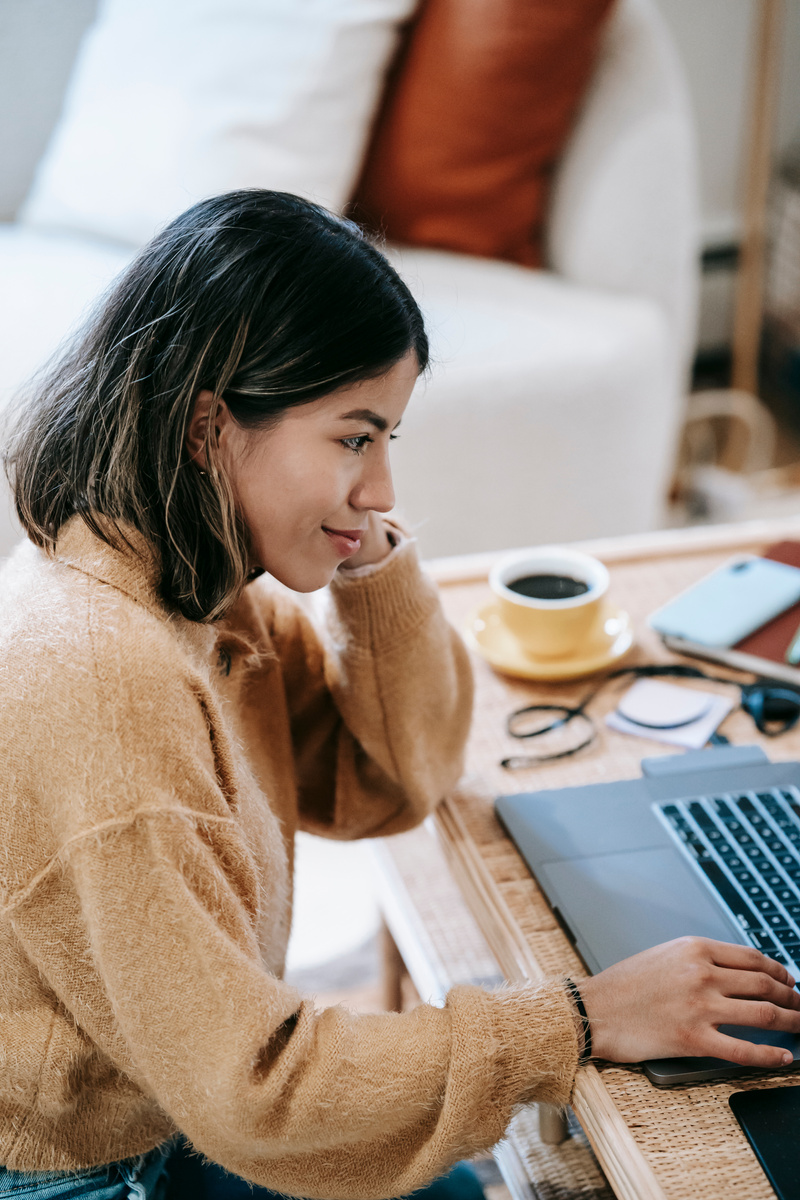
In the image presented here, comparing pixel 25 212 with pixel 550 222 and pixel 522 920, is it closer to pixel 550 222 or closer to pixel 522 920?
pixel 550 222

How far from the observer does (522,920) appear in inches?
28.2

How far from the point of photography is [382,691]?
0.89m

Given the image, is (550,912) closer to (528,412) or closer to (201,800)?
(201,800)

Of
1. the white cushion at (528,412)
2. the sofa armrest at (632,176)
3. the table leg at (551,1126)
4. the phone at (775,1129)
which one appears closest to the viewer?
the phone at (775,1129)

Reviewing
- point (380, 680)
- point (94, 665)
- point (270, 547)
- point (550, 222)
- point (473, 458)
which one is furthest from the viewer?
point (550, 222)

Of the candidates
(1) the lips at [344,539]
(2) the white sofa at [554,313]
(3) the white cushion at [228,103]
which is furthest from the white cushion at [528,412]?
(1) the lips at [344,539]

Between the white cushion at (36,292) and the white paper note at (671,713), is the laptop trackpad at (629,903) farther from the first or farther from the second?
the white cushion at (36,292)

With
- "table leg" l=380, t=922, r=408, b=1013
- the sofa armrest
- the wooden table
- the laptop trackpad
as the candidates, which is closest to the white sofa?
the sofa armrest

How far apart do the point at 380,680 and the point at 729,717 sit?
11.4 inches

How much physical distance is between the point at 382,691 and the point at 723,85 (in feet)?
7.99

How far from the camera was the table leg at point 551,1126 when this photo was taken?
2.64 feet

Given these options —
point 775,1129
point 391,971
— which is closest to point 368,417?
point 775,1129

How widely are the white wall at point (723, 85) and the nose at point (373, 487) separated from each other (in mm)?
2409

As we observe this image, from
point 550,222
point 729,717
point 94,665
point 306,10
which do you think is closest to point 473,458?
point 550,222
